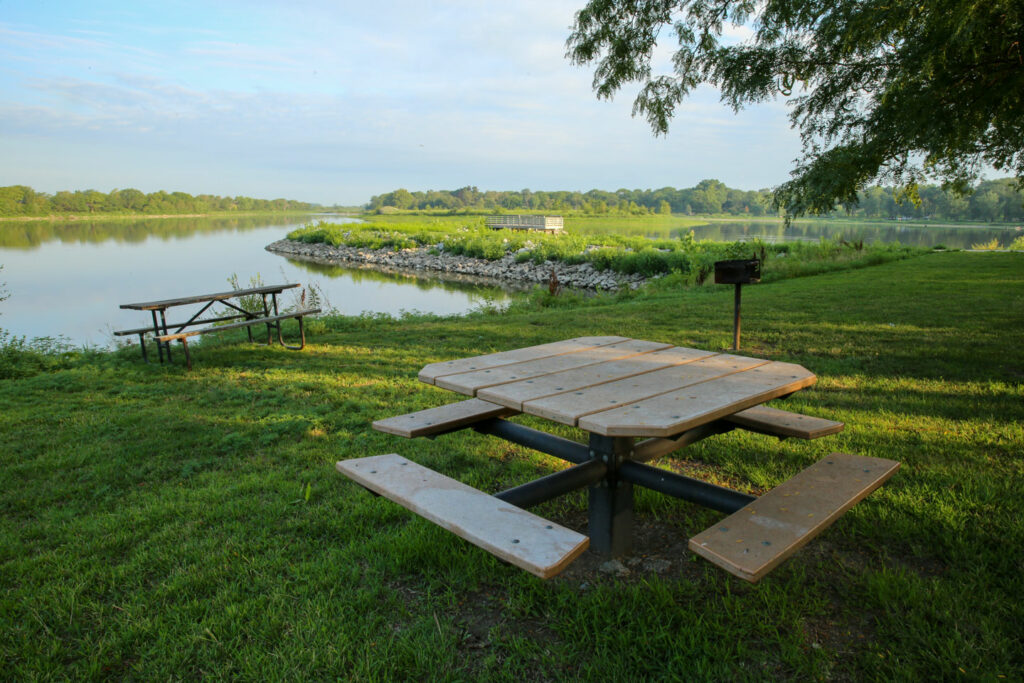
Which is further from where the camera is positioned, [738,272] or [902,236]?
[902,236]

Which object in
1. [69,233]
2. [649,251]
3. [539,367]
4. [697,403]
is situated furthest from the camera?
[69,233]

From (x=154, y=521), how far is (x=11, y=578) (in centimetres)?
52

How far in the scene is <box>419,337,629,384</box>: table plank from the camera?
7.63ft

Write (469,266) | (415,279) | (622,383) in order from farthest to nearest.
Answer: (469,266)
(415,279)
(622,383)

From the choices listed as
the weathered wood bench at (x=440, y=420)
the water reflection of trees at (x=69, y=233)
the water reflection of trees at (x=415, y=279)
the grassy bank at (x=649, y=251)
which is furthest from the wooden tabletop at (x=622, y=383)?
the water reflection of trees at (x=69, y=233)

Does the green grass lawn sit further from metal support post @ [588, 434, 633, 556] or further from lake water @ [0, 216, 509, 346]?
lake water @ [0, 216, 509, 346]

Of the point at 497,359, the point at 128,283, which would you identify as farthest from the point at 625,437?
the point at 128,283

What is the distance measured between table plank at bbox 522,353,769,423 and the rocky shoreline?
564 inches

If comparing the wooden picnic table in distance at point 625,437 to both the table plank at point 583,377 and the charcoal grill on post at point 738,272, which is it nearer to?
the table plank at point 583,377

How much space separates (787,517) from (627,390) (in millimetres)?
667

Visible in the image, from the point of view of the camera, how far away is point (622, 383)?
2197 mm

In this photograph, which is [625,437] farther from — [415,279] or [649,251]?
[415,279]

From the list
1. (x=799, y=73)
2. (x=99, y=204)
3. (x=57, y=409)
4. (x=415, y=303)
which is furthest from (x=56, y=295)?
(x=99, y=204)

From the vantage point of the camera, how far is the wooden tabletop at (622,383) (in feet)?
5.74
